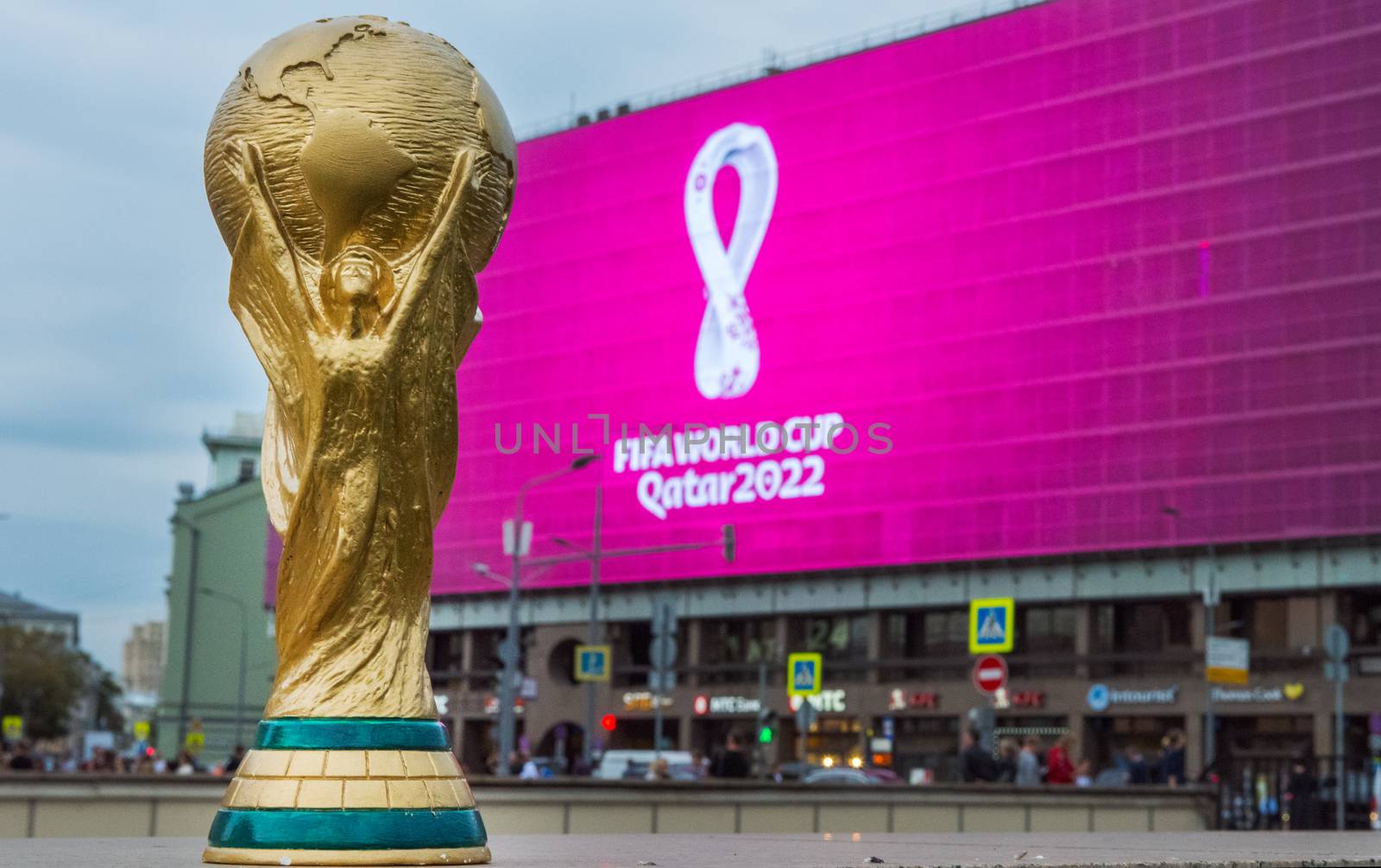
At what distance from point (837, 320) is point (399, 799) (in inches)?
2211

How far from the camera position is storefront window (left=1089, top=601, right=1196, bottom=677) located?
55.2m

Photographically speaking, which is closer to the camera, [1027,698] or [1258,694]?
[1258,694]

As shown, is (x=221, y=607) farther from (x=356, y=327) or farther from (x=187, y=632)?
(x=356, y=327)

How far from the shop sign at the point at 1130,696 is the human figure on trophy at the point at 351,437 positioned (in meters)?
49.7

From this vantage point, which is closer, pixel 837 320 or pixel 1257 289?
pixel 1257 289

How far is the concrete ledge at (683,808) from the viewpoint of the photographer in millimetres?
12188

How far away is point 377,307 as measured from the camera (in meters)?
6.81

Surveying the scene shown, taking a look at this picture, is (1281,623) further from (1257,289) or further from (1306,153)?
(1306,153)

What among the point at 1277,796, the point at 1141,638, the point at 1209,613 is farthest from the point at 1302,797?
the point at 1141,638

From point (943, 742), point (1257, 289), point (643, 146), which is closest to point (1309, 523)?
point (1257, 289)

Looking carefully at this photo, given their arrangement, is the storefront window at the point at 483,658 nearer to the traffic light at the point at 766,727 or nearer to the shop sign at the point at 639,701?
the shop sign at the point at 639,701

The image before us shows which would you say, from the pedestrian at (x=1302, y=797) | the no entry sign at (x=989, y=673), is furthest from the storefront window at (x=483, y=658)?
the pedestrian at (x=1302, y=797)

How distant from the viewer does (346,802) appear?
20.5ft

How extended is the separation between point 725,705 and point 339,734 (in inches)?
2318
